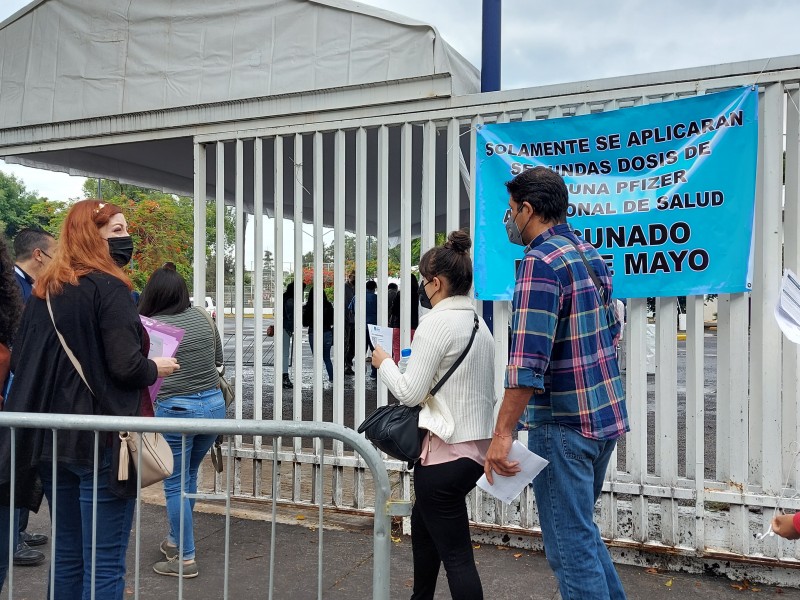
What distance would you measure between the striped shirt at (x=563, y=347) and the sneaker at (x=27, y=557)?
3.46 meters

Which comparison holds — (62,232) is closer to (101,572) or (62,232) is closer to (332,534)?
(101,572)

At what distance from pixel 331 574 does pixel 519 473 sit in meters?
2.12

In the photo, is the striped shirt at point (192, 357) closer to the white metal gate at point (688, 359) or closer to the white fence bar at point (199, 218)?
the white metal gate at point (688, 359)

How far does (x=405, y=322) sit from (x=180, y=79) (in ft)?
8.90

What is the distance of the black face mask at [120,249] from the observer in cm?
307

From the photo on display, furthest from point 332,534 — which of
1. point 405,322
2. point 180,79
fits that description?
point 180,79

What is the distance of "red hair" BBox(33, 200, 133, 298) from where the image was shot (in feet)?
9.40

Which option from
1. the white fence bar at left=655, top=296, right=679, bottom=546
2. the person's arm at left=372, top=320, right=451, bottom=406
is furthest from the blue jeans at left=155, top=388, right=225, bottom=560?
the white fence bar at left=655, top=296, right=679, bottom=546

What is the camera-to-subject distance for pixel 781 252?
413cm

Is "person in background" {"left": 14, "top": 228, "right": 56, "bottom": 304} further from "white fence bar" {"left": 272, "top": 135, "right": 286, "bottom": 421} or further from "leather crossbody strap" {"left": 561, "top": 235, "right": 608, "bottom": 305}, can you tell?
"leather crossbody strap" {"left": 561, "top": 235, "right": 608, "bottom": 305}

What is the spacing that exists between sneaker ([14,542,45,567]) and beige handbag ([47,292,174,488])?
224 centimetres

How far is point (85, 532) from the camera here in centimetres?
287

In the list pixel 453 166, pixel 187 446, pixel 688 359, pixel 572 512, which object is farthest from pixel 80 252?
pixel 688 359

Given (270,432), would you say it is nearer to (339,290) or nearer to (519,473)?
(519,473)
